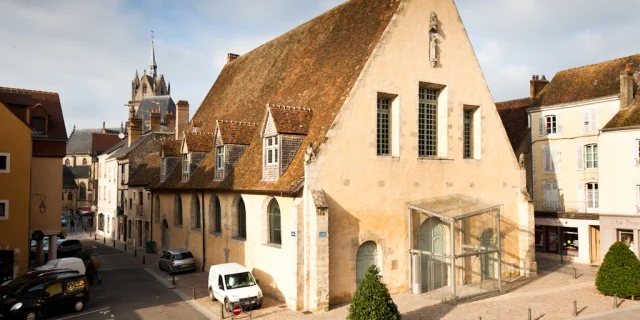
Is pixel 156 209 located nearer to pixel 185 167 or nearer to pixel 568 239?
pixel 185 167

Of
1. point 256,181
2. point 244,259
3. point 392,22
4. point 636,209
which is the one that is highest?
point 392,22

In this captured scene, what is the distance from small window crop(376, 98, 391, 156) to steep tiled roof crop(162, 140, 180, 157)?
1658 centimetres

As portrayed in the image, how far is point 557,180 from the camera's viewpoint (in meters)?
30.8

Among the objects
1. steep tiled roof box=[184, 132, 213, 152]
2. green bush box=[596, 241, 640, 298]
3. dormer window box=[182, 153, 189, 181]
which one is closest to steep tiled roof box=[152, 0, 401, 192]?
dormer window box=[182, 153, 189, 181]

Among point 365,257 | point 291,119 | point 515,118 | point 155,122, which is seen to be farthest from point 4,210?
point 515,118

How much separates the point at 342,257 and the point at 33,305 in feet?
37.4

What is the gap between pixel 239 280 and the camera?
18.2 m

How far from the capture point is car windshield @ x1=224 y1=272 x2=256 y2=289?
17938mm

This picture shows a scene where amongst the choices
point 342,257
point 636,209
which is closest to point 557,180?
point 636,209

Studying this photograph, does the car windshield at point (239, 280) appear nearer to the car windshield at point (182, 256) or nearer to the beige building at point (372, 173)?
the beige building at point (372, 173)

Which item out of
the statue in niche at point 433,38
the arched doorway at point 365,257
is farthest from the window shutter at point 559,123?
the arched doorway at point 365,257

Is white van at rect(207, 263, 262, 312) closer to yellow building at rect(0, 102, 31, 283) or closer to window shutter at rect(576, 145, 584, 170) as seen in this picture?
yellow building at rect(0, 102, 31, 283)

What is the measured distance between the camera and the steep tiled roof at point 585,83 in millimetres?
28703

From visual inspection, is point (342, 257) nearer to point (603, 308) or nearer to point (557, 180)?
point (603, 308)
